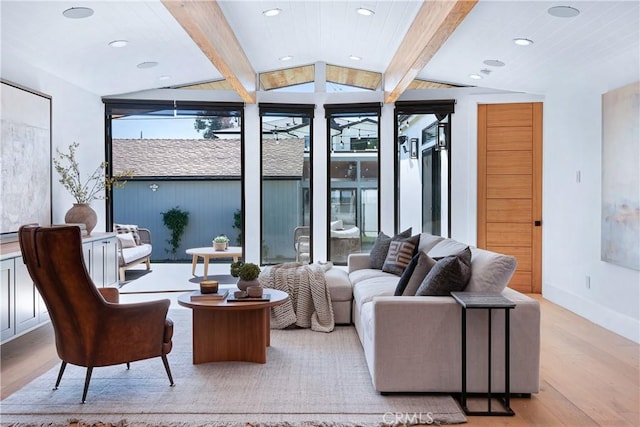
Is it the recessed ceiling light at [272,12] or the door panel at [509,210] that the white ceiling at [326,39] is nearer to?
the recessed ceiling light at [272,12]

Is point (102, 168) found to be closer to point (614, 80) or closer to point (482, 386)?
point (482, 386)

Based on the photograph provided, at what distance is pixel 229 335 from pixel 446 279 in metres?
1.64

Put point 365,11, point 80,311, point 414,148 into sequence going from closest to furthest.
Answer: point 80,311 → point 365,11 → point 414,148

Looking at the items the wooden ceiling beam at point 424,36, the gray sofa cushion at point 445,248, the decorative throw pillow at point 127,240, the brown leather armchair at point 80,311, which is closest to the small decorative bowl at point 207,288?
the brown leather armchair at point 80,311

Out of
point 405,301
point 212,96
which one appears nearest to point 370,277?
point 405,301

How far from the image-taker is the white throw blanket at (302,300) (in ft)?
15.4

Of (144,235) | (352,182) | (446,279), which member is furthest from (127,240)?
(446,279)

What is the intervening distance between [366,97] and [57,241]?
5.12 meters

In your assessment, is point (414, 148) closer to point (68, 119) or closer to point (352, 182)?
point (352, 182)

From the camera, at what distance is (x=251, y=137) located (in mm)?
7141

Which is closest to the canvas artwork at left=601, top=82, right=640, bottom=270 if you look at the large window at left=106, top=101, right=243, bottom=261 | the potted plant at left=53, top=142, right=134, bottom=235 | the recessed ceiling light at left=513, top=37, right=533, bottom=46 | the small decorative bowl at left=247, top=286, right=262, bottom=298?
the recessed ceiling light at left=513, top=37, right=533, bottom=46

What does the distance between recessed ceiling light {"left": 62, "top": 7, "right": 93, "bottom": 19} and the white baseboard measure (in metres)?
5.24

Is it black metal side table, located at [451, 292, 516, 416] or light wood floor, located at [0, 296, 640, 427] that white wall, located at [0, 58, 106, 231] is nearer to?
light wood floor, located at [0, 296, 640, 427]

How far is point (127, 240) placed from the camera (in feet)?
25.1
